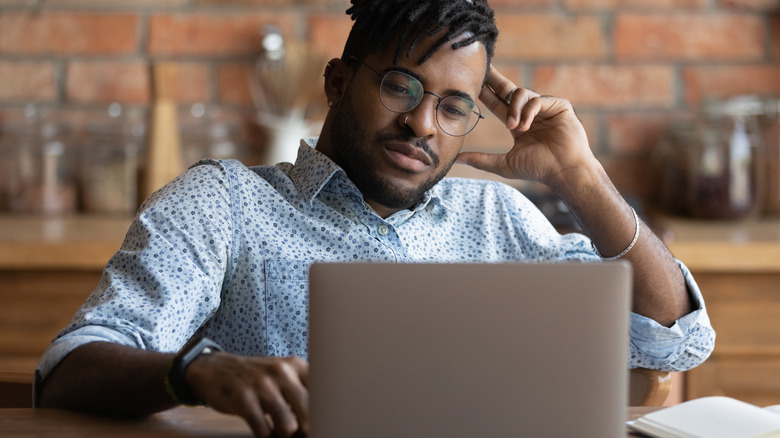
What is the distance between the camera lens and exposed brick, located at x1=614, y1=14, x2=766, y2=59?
234 centimetres

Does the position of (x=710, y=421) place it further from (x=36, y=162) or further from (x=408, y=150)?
(x=36, y=162)

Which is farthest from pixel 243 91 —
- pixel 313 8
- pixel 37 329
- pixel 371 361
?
pixel 371 361

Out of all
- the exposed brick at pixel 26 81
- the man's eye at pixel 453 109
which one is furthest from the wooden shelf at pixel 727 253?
the exposed brick at pixel 26 81

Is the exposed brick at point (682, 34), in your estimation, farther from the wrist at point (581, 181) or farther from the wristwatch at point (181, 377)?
the wristwatch at point (181, 377)

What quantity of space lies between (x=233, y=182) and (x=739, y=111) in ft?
4.79

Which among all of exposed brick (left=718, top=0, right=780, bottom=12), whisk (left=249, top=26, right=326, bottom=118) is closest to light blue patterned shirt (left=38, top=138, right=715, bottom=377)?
whisk (left=249, top=26, right=326, bottom=118)

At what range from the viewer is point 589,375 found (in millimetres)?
712

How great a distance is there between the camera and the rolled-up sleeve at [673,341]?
51.6 inches

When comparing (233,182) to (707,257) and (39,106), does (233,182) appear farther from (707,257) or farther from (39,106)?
(39,106)

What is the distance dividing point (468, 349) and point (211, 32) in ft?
5.88

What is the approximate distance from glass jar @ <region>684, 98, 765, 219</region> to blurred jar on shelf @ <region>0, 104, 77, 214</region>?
153 cm

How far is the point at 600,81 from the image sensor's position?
2344mm

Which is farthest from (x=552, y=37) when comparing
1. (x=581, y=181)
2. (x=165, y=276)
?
(x=165, y=276)

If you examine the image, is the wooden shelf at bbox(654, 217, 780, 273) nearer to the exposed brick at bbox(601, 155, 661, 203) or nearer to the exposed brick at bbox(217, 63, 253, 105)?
the exposed brick at bbox(601, 155, 661, 203)
